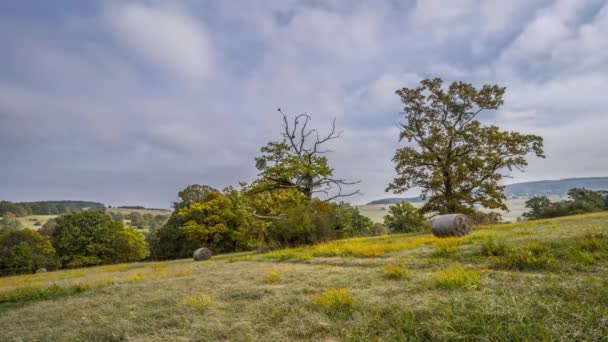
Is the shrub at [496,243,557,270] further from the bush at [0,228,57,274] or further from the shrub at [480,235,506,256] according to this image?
the bush at [0,228,57,274]

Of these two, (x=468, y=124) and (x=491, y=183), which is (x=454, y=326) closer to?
(x=491, y=183)

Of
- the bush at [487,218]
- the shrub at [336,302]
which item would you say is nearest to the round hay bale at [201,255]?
the shrub at [336,302]

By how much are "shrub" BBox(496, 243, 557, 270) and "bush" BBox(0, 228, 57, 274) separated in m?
53.1

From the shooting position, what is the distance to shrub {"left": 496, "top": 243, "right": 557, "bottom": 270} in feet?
19.0

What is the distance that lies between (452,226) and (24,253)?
2067 inches

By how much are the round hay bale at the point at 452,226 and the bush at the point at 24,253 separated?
165 feet

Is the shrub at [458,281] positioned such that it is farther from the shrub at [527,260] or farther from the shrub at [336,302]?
the shrub at [527,260]

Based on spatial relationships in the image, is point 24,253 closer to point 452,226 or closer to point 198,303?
point 198,303

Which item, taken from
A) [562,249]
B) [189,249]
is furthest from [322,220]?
[189,249]

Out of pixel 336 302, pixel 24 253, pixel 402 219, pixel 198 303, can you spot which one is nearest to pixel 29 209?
pixel 24 253

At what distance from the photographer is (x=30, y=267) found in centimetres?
3859

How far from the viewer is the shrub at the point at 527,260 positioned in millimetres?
5801

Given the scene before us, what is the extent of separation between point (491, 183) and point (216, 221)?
30198mm

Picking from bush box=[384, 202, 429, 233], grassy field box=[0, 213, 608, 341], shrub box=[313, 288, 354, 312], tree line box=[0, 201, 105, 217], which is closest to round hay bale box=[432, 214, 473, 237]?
grassy field box=[0, 213, 608, 341]
